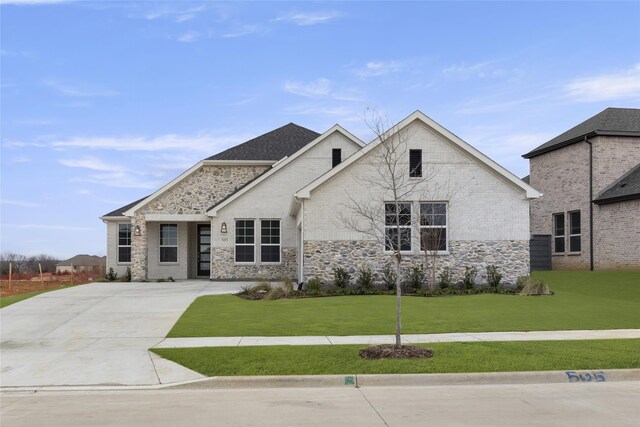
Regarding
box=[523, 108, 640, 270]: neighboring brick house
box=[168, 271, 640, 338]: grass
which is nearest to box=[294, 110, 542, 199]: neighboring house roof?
box=[168, 271, 640, 338]: grass

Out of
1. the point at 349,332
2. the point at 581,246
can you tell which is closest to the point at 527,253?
the point at 581,246

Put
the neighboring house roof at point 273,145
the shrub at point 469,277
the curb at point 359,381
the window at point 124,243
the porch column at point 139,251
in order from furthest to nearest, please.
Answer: the window at point 124,243 → the neighboring house roof at point 273,145 → the porch column at point 139,251 → the shrub at point 469,277 → the curb at point 359,381

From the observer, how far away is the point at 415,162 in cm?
2345

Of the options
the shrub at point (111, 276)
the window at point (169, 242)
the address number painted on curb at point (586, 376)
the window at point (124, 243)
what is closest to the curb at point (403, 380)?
the address number painted on curb at point (586, 376)

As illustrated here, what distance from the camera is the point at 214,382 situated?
9586 millimetres

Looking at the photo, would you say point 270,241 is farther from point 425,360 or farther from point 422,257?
point 425,360

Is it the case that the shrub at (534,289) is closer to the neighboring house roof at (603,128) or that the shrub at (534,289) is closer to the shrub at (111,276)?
the neighboring house roof at (603,128)

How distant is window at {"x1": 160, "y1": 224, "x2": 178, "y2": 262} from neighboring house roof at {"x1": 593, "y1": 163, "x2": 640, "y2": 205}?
20679 mm

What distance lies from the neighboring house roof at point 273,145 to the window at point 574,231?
14.6 m

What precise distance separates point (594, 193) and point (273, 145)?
646 inches

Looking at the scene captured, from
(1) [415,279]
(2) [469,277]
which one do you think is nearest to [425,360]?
(1) [415,279]

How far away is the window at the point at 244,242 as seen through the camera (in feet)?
91.9

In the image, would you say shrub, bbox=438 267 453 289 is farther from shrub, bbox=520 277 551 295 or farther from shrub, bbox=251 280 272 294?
shrub, bbox=251 280 272 294

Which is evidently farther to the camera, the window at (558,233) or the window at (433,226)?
the window at (558,233)
